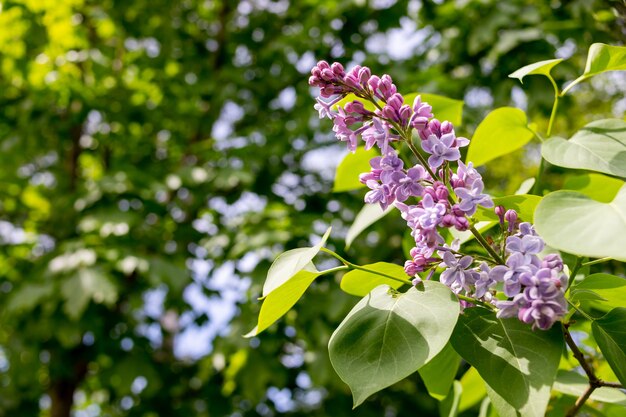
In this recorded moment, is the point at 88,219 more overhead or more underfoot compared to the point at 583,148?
more underfoot

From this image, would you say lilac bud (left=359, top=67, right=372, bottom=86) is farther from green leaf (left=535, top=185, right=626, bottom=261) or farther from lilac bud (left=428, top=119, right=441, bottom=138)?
green leaf (left=535, top=185, right=626, bottom=261)

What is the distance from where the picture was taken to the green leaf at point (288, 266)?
582mm

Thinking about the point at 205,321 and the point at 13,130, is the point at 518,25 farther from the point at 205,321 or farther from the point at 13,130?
the point at 13,130

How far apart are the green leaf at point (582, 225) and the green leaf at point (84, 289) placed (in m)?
2.03

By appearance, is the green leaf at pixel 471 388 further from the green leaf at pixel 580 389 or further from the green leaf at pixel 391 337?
the green leaf at pixel 391 337

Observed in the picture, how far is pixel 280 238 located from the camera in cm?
231

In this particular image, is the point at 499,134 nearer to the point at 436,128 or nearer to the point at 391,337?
the point at 436,128

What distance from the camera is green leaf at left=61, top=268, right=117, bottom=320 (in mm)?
2277

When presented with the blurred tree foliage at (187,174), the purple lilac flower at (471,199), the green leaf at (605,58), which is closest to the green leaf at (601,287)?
the purple lilac flower at (471,199)

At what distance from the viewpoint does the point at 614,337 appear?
62 cm

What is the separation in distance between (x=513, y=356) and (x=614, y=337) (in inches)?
4.9

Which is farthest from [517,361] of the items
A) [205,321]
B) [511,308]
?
[205,321]

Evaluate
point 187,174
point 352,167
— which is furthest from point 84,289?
point 352,167

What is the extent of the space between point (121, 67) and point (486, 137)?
3.22m
